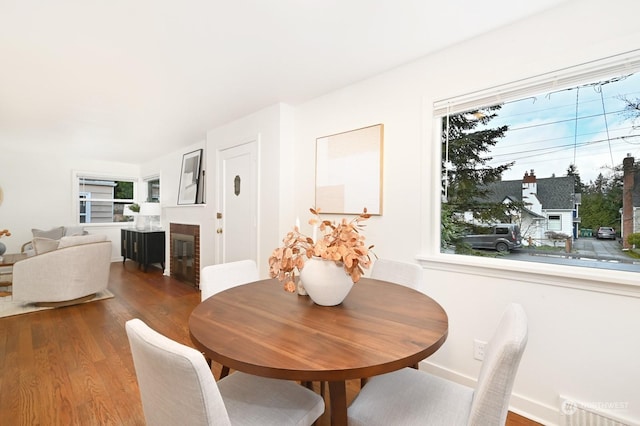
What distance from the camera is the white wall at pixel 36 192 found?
5066 millimetres

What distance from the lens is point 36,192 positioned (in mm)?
5340

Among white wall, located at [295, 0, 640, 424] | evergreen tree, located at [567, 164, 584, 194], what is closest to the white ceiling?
white wall, located at [295, 0, 640, 424]

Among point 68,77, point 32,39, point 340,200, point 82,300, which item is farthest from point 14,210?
point 340,200

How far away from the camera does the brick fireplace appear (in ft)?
14.0

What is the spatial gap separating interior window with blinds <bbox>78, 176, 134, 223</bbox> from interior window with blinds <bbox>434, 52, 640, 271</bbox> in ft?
21.4

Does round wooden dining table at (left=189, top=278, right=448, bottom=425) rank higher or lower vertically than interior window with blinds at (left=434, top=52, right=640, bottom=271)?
lower

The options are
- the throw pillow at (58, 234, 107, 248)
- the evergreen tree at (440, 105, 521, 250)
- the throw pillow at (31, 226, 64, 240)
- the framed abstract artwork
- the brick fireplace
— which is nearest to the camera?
the evergreen tree at (440, 105, 521, 250)

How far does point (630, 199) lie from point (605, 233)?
0.20 metres

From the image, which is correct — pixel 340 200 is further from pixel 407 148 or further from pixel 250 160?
pixel 250 160

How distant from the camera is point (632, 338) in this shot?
1.35 m

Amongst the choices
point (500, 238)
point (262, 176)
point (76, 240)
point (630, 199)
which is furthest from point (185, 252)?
point (630, 199)

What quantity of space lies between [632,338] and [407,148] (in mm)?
1569

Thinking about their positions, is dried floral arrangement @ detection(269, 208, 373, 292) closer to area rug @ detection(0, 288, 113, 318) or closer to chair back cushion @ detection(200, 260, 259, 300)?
chair back cushion @ detection(200, 260, 259, 300)

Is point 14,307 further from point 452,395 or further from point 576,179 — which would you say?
point 576,179
